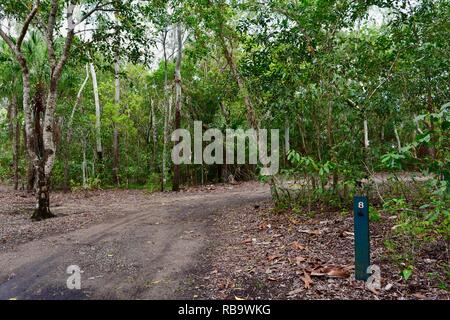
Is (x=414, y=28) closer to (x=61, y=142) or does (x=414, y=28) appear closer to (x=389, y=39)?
(x=389, y=39)

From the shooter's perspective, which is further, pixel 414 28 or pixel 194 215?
pixel 194 215

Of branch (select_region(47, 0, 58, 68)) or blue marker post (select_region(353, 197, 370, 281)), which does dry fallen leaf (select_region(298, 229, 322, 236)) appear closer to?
blue marker post (select_region(353, 197, 370, 281))

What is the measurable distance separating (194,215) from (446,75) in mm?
6956

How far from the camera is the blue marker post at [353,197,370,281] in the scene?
3.85 m

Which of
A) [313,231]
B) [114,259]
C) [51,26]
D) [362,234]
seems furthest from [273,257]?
[51,26]

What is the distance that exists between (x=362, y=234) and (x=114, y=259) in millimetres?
3740

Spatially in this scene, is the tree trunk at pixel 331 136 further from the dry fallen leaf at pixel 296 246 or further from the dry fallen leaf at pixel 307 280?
the dry fallen leaf at pixel 307 280

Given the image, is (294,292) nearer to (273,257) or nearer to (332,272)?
(332,272)

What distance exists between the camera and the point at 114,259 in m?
5.61

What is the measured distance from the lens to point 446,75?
26.3 feet

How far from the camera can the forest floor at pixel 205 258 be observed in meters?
4.12
